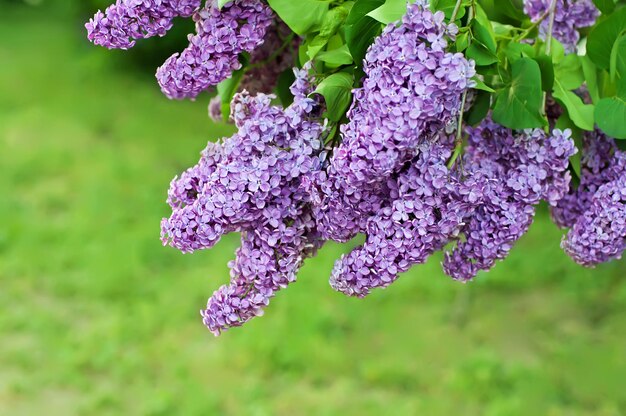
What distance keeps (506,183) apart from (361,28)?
0.79 ft

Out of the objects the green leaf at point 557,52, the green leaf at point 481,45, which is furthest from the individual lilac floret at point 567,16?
the green leaf at point 481,45

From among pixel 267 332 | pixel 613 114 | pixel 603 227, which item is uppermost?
pixel 613 114

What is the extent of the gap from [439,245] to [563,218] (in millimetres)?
224

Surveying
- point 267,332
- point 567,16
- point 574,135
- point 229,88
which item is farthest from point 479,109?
point 267,332

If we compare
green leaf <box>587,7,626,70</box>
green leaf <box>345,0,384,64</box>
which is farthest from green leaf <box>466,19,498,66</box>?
green leaf <box>587,7,626,70</box>

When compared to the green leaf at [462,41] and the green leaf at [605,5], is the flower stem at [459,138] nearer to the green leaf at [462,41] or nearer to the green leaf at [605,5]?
the green leaf at [462,41]

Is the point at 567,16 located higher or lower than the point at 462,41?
lower

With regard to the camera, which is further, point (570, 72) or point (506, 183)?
point (570, 72)

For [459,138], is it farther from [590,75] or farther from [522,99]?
[590,75]

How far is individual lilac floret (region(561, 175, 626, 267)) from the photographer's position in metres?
1.04

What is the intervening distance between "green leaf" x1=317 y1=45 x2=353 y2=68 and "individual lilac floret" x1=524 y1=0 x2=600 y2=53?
1.01ft

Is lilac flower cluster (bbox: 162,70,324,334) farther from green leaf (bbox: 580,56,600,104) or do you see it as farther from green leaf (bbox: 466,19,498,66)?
green leaf (bbox: 580,56,600,104)

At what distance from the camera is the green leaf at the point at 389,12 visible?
2.96ft

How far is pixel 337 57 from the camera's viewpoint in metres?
0.98
